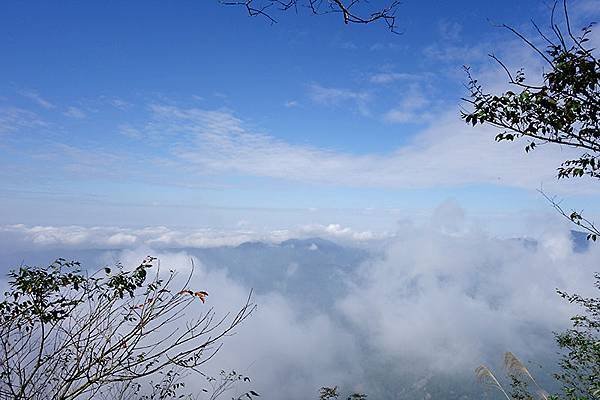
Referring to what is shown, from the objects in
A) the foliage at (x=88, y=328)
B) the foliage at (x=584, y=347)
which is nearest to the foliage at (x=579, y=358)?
the foliage at (x=584, y=347)

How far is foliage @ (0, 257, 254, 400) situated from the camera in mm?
3301

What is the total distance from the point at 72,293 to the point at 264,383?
219 metres

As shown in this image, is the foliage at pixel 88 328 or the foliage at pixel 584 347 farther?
the foliage at pixel 584 347

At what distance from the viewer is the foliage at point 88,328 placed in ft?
10.8

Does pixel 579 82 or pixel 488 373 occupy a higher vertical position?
pixel 579 82

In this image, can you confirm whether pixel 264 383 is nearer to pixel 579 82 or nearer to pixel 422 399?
pixel 422 399

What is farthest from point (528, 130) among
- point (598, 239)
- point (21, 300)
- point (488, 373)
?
point (488, 373)

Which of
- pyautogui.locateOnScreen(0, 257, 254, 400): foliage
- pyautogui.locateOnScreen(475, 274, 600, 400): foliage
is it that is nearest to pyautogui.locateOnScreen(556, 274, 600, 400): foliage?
pyautogui.locateOnScreen(475, 274, 600, 400): foliage

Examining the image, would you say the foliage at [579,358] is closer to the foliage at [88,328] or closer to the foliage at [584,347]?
the foliage at [584,347]

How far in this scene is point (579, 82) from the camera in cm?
350

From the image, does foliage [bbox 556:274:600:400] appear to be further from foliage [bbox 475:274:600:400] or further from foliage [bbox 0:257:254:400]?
foliage [bbox 0:257:254:400]

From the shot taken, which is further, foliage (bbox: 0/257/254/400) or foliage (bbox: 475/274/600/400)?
foliage (bbox: 475/274/600/400)

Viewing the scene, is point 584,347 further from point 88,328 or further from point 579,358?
point 88,328

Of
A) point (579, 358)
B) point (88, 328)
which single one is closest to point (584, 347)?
point (579, 358)
